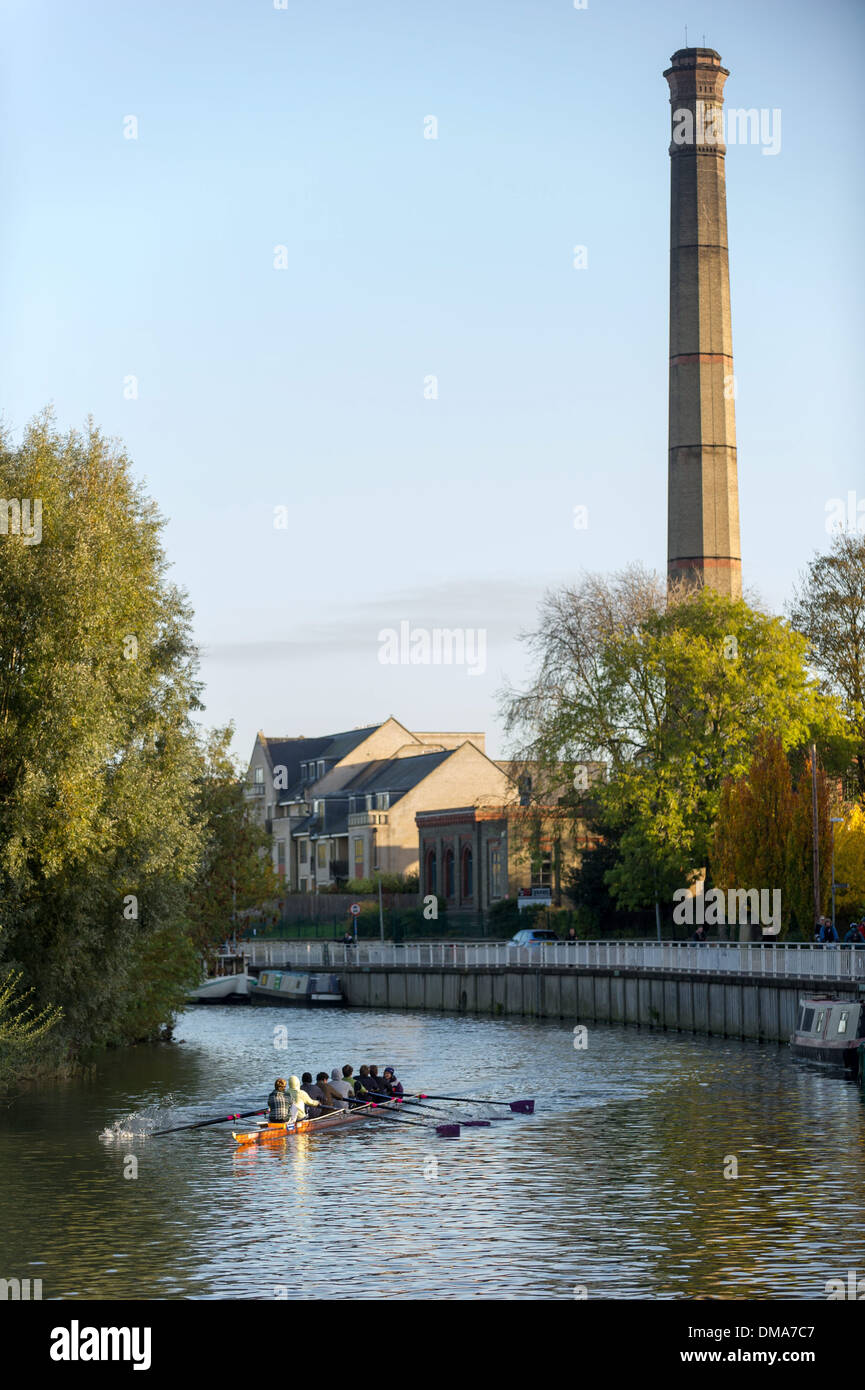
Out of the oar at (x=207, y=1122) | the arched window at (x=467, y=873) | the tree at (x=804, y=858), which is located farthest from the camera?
the arched window at (x=467, y=873)

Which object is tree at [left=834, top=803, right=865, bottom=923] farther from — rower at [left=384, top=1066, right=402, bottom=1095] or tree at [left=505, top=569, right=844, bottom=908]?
rower at [left=384, top=1066, right=402, bottom=1095]

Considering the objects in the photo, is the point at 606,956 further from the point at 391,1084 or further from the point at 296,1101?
the point at 296,1101

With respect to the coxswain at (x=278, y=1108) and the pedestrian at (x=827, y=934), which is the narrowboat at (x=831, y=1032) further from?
the coxswain at (x=278, y=1108)

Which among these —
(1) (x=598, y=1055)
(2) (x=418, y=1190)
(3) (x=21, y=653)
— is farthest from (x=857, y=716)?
(2) (x=418, y=1190)

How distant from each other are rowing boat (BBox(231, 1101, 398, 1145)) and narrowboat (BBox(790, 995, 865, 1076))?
37.5ft

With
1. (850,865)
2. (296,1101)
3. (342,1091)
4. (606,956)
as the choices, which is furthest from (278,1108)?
(850,865)

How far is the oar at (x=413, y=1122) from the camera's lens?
111 ft

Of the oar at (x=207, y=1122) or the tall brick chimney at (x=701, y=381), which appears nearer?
the oar at (x=207, y=1122)

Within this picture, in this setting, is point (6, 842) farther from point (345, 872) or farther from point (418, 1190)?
point (345, 872)

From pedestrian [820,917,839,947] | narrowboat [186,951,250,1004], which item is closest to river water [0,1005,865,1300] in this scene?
pedestrian [820,917,839,947]

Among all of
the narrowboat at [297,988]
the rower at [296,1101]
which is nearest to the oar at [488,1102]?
the rower at [296,1101]

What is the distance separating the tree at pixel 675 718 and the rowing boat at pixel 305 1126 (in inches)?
1112

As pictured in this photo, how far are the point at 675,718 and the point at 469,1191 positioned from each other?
40151 millimetres
